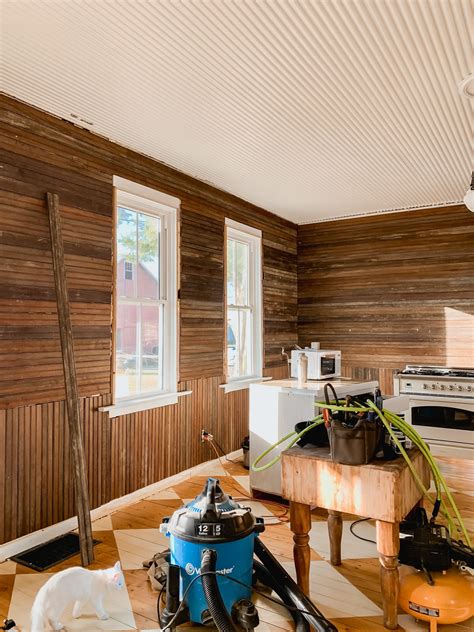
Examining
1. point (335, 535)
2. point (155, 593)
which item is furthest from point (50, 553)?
point (335, 535)

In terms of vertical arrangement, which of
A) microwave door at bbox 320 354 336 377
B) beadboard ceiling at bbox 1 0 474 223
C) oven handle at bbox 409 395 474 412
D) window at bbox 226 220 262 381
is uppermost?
beadboard ceiling at bbox 1 0 474 223

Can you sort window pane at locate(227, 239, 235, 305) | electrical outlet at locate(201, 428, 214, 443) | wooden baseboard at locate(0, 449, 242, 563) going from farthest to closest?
window pane at locate(227, 239, 235, 305), electrical outlet at locate(201, 428, 214, 443), wooden baseboard at locate(0, 449, 242, 563)

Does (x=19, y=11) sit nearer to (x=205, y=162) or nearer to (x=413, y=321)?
(x=205, y=162)

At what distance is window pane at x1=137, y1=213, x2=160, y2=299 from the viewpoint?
→ 13.5 ft

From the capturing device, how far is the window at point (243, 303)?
5316 mm

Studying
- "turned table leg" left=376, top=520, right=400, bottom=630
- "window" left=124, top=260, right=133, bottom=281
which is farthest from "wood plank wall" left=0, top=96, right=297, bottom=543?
"turned table leg" left=376, top=520, right=400, bottom=630

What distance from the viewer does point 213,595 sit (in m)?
1.90

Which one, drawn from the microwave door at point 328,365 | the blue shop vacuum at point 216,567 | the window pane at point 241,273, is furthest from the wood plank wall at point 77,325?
the blue shop vacuum at point 216,567

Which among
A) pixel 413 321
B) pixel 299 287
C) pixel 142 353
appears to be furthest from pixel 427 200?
pixel 142 353

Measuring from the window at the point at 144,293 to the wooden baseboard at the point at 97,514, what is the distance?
0.77 metres

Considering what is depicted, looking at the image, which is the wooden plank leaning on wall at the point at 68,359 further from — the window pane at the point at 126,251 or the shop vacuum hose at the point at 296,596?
the shop vacuum hose at the point at 296,596

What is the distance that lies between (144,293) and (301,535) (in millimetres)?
2445

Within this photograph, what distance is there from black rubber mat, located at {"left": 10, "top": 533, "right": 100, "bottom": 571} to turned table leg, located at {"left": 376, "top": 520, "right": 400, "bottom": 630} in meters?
1.84

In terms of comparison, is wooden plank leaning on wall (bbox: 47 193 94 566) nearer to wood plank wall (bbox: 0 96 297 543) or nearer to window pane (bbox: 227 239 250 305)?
wood plank wall (bbox: 0 96 297 543)
